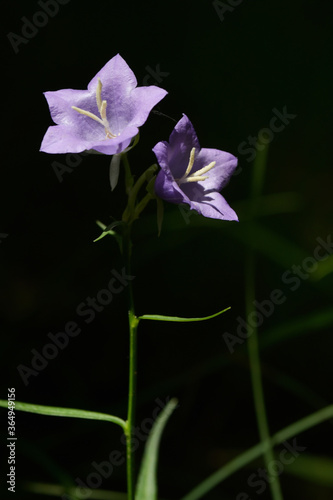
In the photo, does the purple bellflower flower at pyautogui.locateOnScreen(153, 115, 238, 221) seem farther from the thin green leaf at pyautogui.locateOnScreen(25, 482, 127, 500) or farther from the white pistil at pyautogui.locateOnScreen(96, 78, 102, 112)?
the thin green leaf at pyautogui.locateOnScreen(25, 482, 127, 500)

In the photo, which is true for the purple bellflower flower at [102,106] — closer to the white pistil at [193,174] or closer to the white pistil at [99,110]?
the white pistil at [99,110]

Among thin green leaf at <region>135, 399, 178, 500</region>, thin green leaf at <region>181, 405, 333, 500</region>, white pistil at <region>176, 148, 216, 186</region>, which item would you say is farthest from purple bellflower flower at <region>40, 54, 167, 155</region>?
thin green leaf at <region>181, 405, 333, 500</region>

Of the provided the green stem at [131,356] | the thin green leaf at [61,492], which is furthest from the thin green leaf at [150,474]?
the thin green leaf at [61,492]

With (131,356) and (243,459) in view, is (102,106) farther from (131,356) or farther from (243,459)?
(243,459)

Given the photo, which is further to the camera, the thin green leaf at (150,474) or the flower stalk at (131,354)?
the thin green leaf at (150,474)

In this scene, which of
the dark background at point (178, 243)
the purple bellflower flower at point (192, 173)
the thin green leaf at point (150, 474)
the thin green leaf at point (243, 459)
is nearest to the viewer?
the purple bellflower flower at point (192, 173)

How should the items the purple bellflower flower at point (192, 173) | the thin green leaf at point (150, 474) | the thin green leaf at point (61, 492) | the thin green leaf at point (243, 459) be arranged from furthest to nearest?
the thin green leaf at point (61, 492), the thin green leaf at point (243, 459), the thin green leaf at point (150, 474), the purple bellflower flower at point (192, 173)

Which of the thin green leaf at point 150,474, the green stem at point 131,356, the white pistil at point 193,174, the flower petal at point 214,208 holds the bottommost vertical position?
the thin green leaf at point 150,474

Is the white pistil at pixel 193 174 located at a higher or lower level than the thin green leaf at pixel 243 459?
higher
